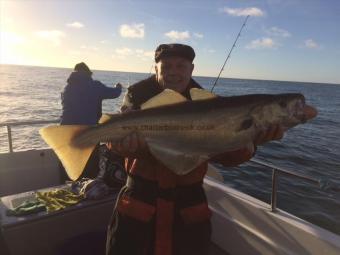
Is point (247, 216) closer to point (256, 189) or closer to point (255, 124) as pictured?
point (255, 124)

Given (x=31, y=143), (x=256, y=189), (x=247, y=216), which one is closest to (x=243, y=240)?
(x=247, y=216)

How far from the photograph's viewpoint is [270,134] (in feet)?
10.1

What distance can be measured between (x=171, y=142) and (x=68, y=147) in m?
0.98

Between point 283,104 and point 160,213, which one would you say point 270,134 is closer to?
point 283,104

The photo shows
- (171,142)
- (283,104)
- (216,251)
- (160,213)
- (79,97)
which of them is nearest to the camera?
(283,104)

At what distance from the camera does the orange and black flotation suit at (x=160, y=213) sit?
3365 millimetres

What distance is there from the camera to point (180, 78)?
3.68m

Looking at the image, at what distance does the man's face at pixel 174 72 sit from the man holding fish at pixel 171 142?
0.01 metres

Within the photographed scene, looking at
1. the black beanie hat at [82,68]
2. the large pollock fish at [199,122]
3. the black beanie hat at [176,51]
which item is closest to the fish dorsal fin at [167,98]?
the large pollock fish at [199,122]

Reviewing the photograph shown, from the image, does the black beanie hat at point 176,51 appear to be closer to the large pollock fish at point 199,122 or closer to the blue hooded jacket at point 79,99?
→ the large pollock fish at point 199,122

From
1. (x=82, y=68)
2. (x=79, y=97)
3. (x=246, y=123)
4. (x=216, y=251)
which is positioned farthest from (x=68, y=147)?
(x=82, y=68)

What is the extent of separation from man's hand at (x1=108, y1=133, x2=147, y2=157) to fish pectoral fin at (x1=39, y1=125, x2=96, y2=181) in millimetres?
274

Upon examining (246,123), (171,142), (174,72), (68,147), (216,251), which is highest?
(174,72)

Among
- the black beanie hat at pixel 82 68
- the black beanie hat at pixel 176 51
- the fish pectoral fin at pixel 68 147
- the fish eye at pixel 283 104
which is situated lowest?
the fish pectoral fin at pixel 68 147
